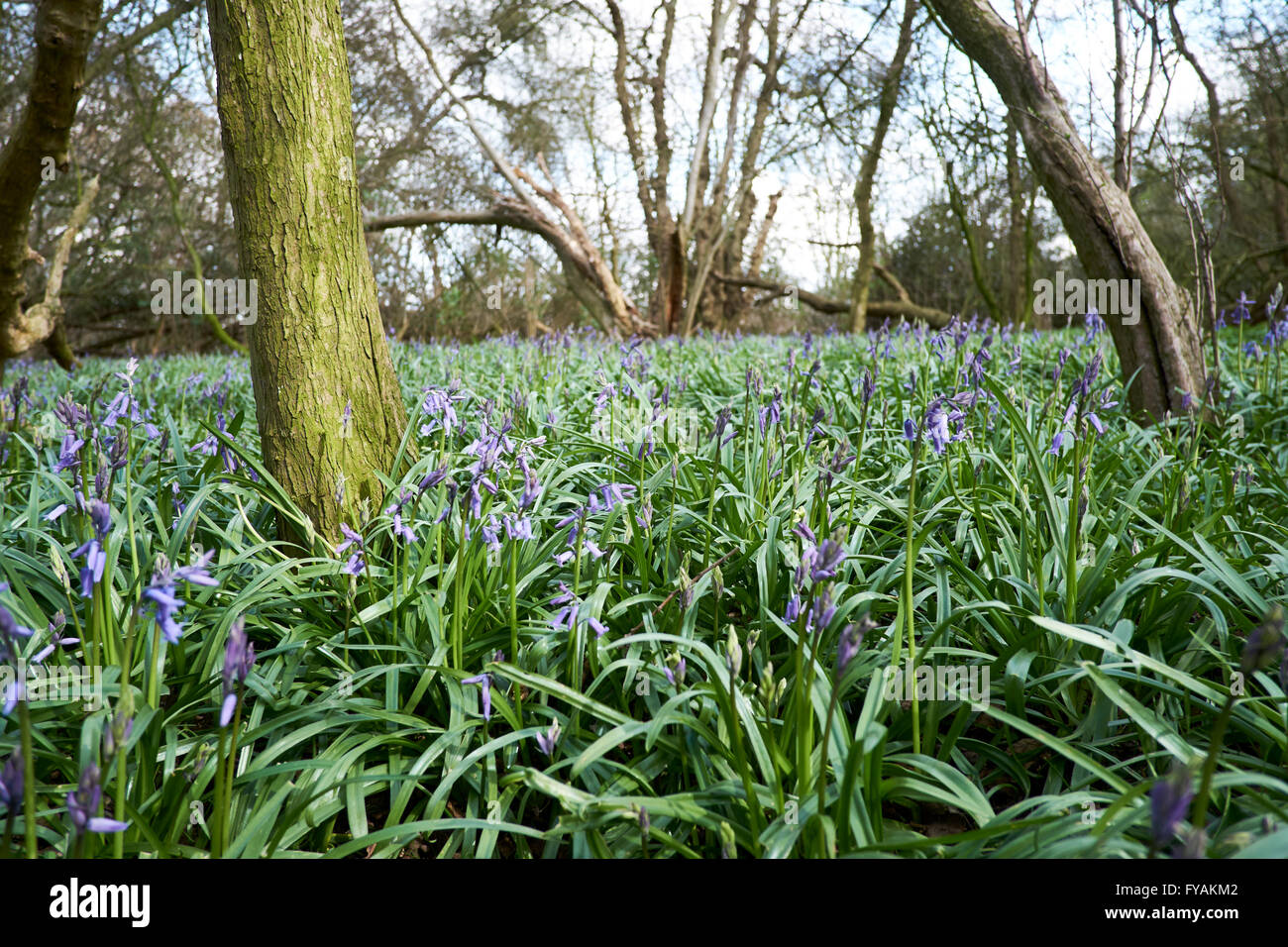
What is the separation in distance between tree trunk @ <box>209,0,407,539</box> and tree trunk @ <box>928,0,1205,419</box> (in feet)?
10.7

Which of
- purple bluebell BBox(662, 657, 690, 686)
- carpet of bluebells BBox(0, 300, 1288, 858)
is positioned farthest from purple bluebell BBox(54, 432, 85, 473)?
purple bluebell BBox(662, 657, 690, 686)

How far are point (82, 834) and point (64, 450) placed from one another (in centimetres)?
134

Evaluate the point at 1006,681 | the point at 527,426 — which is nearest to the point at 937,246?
the point at 527,426

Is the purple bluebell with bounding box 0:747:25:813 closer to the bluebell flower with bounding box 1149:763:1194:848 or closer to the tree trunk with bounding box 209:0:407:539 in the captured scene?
the bluebell flower with bounding box 1149:763:1194:848

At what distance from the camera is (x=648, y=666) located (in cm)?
175

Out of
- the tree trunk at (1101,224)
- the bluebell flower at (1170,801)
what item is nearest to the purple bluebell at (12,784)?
the bluebell flower at (1170,801)

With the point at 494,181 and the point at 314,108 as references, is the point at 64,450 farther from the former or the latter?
the point at 494,181

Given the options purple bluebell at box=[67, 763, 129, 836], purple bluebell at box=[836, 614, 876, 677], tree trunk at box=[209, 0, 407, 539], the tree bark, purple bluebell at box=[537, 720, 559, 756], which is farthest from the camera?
the tree bark

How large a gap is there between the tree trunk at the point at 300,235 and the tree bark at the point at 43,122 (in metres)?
1.91

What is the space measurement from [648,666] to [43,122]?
14.0 feet

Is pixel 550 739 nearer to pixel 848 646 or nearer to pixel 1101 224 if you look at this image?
pixel 848 646

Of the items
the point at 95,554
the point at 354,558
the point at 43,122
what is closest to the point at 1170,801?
the point at 95,554

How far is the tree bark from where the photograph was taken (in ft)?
11.8

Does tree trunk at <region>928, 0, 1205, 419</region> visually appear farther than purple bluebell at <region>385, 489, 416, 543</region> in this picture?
Yes
